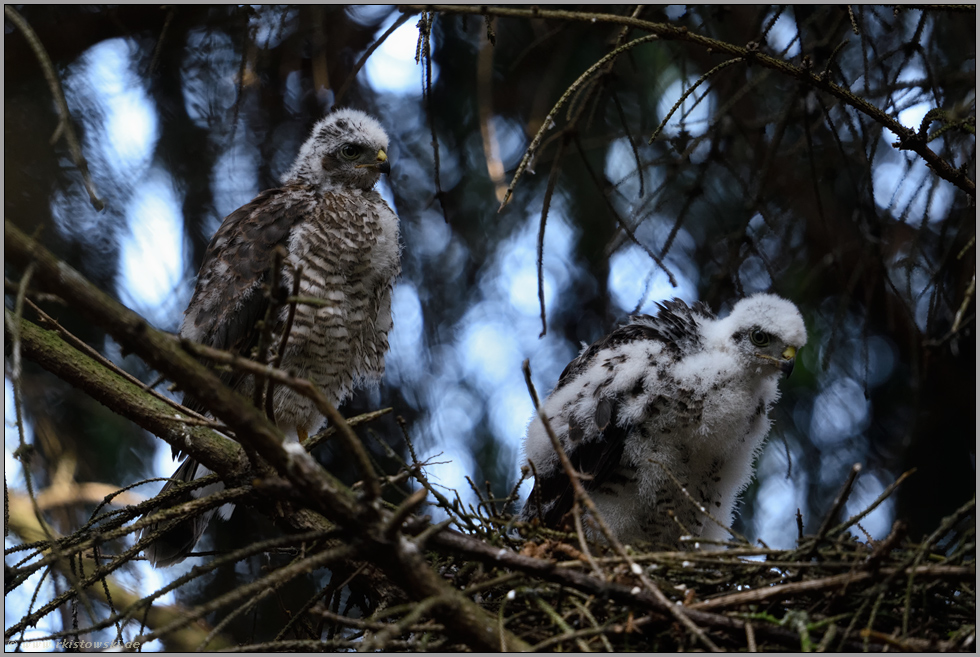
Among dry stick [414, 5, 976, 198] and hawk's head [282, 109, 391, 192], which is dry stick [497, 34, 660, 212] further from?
hawk's head [282, 109, 391, 192]

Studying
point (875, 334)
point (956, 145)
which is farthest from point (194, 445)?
point (875, 334)

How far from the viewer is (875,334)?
184 inches

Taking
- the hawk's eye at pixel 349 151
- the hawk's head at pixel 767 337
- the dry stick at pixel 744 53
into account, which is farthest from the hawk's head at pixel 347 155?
the hawk's head at pixel 767 337

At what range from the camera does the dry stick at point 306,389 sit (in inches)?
56.0

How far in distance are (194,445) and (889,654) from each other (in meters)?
1.87

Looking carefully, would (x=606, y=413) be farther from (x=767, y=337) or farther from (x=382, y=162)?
(x=382, y=162)

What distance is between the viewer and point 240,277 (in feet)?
11.1

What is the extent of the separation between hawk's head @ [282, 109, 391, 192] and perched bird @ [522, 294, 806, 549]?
1420mm

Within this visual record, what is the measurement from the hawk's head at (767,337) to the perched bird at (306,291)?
4.87 ft

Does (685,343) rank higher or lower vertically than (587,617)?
higher

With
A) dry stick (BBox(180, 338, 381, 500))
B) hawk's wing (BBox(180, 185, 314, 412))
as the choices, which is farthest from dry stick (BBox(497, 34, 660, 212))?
hawk's wing (BBox(180, 185, 314, 412))

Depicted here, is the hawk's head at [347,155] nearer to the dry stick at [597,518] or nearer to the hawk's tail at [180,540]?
the hawk's tail at [180,540]

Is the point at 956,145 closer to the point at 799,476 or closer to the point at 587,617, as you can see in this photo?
the point at 799,476

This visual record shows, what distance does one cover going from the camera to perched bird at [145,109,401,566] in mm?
3275
